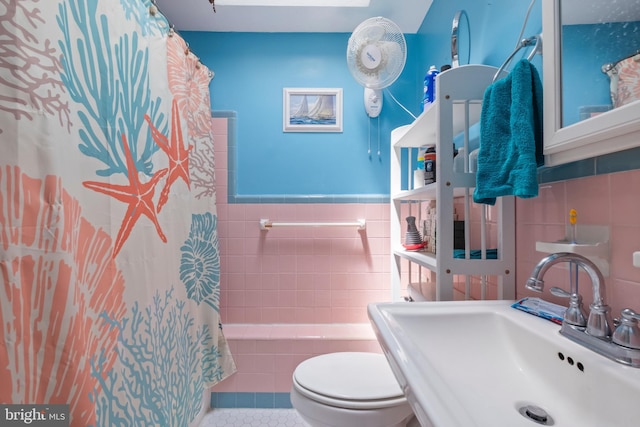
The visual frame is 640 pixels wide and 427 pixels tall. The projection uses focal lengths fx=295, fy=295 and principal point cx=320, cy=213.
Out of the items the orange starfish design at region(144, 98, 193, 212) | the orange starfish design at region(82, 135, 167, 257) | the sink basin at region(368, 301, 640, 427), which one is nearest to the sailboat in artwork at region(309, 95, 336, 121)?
the orange starfish design at region(144, 98, 193, 212)

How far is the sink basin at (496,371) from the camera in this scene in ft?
1.48

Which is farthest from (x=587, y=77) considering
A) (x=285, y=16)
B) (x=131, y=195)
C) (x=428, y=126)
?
(x=285, y=16)

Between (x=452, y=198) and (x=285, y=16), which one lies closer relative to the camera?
(x=452, y=198)

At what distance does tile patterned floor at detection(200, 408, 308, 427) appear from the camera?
1571mm

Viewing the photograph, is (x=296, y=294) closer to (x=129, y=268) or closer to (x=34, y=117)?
(x=129, y=268)

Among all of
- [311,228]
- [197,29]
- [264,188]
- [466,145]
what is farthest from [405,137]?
[197,29]

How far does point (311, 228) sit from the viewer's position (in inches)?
74.9

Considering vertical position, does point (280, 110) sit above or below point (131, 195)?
above

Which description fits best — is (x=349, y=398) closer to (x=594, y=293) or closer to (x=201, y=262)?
(x=594, y=293)

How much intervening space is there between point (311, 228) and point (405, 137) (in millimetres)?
800

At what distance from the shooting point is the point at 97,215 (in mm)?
784

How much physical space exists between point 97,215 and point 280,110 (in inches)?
53.8

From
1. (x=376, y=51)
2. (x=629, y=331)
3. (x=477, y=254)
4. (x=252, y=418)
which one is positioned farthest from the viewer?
(x=252, y=418)

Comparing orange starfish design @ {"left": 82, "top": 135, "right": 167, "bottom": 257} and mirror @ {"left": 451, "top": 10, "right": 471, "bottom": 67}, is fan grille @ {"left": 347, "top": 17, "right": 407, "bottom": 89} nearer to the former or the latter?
mirror @ {"left": 451, "top": 10, "right": 471, "bottom": 67}
